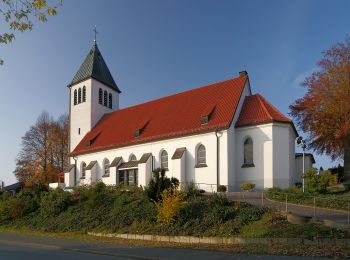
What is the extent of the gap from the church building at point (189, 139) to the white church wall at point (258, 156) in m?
0.07

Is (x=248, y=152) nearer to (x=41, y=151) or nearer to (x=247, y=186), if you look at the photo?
(x=247, y=186)

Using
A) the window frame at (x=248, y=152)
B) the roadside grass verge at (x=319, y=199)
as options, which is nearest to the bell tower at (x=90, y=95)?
the window frame at (x=248, y=152)

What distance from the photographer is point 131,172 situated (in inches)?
1547

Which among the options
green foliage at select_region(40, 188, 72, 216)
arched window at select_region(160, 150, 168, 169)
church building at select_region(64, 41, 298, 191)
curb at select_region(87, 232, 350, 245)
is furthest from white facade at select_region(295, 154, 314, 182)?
curb at select_region(87, 232, 350, 245)

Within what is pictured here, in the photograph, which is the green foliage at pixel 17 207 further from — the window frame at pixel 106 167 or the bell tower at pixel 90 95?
the bell tower at pixel 90 95

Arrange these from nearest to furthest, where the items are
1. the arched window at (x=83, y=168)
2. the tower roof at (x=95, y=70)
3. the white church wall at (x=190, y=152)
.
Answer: the white church wall at (x=190, y=152)
the arched window at (x=83, y=168)
the tower roof at (x=95, y=70)

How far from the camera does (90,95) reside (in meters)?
47.8

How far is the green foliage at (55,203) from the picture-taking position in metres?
27.0

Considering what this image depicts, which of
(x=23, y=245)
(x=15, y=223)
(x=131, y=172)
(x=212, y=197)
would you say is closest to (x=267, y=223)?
(x=212, y=197)

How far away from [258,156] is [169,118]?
32.1 ft

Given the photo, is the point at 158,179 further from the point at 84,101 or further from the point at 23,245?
the point at 84,101

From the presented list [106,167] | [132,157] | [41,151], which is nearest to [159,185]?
[132,157]

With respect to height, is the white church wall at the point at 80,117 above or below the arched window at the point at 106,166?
above

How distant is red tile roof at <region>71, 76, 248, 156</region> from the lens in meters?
34.8
